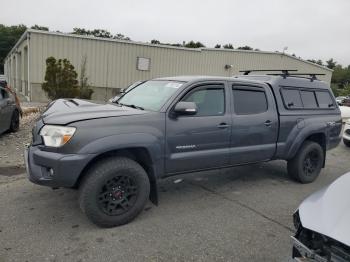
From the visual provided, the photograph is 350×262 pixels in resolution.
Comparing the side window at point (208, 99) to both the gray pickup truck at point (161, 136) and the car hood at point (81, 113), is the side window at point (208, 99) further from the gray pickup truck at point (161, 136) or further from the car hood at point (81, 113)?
the car hood at point (81, 113)

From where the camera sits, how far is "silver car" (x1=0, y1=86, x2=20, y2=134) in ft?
27.3

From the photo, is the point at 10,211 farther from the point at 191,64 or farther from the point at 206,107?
the point at 191,64

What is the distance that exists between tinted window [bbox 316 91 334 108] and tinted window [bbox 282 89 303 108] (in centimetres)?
63

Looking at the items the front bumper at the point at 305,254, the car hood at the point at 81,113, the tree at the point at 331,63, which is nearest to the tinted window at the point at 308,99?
the car hood at the point at 81,113

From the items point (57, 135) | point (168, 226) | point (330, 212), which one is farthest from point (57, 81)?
point (330, 212)

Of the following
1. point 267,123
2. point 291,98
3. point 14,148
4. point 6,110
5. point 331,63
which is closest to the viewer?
point 267,123

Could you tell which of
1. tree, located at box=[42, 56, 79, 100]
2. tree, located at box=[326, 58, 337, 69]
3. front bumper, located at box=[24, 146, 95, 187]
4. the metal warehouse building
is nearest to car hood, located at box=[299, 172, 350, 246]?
front bumper, located at box=[24, 146, 95, 187]

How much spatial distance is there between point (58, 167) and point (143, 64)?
17678 mm

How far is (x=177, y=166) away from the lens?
435 cm

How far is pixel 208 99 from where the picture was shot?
15.4ft

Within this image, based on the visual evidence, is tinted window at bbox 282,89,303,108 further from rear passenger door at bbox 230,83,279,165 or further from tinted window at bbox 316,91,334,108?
tinted window at bbox 316,91,334,108

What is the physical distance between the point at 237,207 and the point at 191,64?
734 inches

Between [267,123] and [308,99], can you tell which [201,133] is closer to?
[267,123]

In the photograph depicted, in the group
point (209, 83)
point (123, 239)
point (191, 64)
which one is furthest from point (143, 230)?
point (191, 64)
